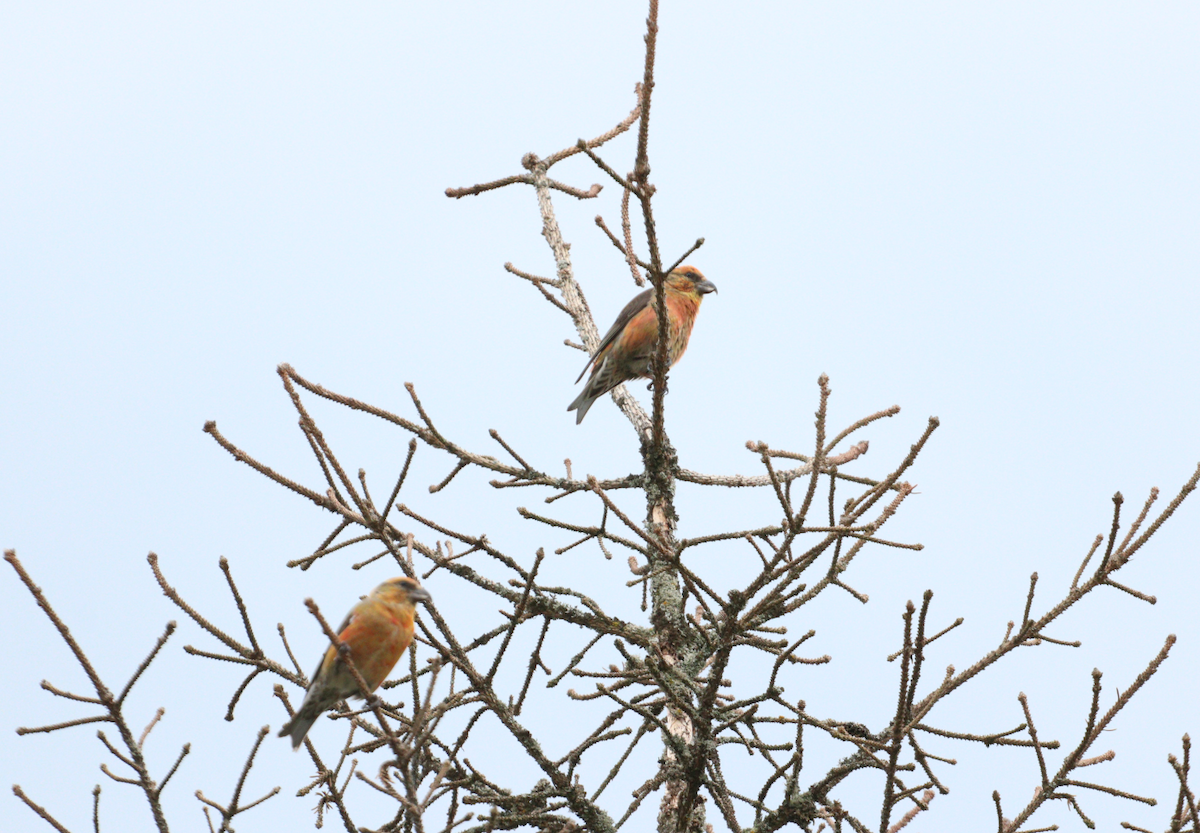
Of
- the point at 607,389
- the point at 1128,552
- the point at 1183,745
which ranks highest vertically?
the point at 607,389

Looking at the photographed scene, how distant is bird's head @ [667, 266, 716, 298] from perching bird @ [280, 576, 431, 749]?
3.07 metres

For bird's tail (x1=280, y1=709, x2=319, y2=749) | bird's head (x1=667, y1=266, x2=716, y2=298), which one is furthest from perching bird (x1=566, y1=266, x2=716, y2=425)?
bird's tail (x1=280, y1=709, x2=319, y2=749)

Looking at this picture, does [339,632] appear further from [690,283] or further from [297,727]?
[690,283]

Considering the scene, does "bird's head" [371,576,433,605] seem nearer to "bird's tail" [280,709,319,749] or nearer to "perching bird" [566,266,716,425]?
"bird's tail" [280,709,319,749]

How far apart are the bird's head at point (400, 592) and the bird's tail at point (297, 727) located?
0.48 metres

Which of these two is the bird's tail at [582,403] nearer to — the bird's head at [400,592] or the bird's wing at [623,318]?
the bird's wing at [623,318]

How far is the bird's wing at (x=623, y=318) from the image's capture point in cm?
548

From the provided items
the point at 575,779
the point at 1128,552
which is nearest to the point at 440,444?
the point at 575,779

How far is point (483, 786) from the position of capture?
369 cm

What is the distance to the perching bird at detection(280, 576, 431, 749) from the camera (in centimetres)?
353

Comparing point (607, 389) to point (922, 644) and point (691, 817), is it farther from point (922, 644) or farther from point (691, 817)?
point (922, 644)

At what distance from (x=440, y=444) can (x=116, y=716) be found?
167 centimetres

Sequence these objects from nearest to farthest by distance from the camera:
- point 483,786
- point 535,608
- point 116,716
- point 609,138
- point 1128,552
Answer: point 116,716 → point 1128,552 → point 483,786 → point 535,608 → point 609,138

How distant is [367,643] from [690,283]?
333 cm
